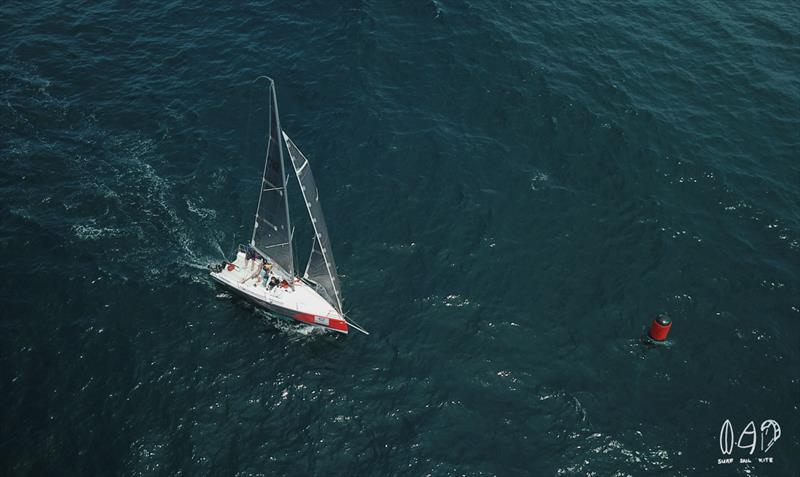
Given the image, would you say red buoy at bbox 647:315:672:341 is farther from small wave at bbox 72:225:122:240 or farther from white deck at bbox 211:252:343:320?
small wave at bbox 72:225:122:240

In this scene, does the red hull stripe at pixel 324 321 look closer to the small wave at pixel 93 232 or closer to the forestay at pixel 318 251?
the forestay at pixel 318 251

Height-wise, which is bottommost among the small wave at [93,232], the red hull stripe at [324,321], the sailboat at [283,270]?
the red hull stripe at [324,321]

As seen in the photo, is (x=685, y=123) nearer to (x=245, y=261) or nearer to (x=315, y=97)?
(x=315, y=97)

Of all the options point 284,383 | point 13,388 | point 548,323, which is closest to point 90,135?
point 13,388

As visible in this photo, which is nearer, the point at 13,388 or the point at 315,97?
the point at 13,388

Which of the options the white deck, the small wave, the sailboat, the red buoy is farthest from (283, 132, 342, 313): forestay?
the red buoy

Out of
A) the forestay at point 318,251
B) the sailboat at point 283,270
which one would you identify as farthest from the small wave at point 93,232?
the forestay at point 318,251
